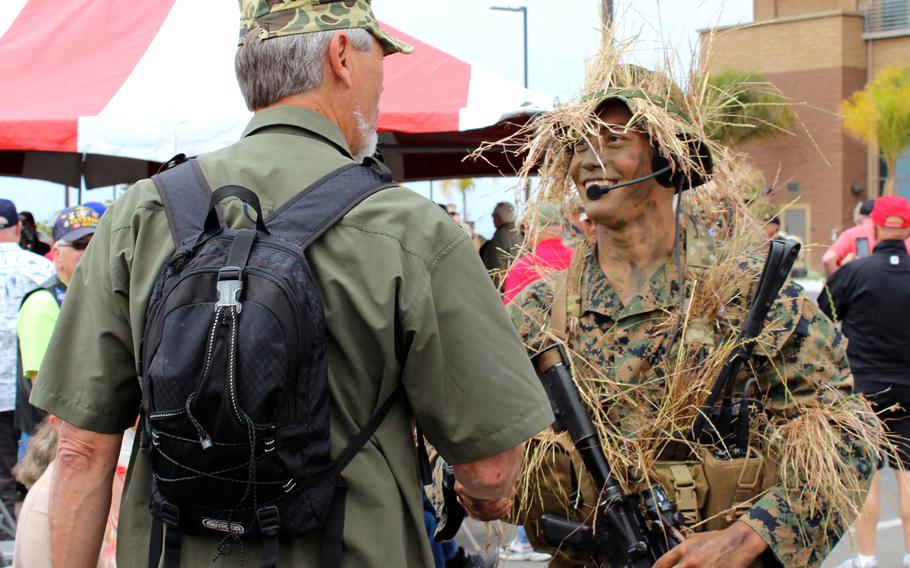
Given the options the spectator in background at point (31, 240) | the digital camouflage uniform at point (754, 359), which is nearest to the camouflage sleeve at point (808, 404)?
the digital camouflage uniform at point (754, 359)

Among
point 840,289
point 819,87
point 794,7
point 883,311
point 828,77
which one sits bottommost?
point 883,311

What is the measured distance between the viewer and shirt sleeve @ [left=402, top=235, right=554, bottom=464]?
1.61m

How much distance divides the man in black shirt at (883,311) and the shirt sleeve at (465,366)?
4.90 metres

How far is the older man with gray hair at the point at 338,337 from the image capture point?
1.59m

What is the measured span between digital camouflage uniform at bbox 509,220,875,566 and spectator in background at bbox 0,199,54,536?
415 cm

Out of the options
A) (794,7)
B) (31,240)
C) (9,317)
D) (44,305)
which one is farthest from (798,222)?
(44,305)

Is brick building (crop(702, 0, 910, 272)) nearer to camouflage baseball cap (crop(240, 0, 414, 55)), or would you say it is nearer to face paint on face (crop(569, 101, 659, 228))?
face paint on face (crop(569, 101, 659, 228))

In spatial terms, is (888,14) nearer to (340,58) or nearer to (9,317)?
(9,317)

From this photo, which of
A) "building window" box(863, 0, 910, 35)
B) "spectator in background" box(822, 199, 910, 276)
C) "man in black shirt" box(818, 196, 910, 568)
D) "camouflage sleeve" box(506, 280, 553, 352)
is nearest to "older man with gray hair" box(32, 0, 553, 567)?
"camouflage sleeve" box(506, 280, 553, 352)

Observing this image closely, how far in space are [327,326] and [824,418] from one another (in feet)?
4.73

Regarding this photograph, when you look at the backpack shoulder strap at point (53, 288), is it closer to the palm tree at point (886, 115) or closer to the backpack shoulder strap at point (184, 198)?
the backpack shoulder strap at point (184, 198)

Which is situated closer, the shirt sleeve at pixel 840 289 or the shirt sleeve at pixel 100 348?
the shirt sleeve at pixel 100 348

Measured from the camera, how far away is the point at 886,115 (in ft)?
119

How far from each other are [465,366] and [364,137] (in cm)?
53
